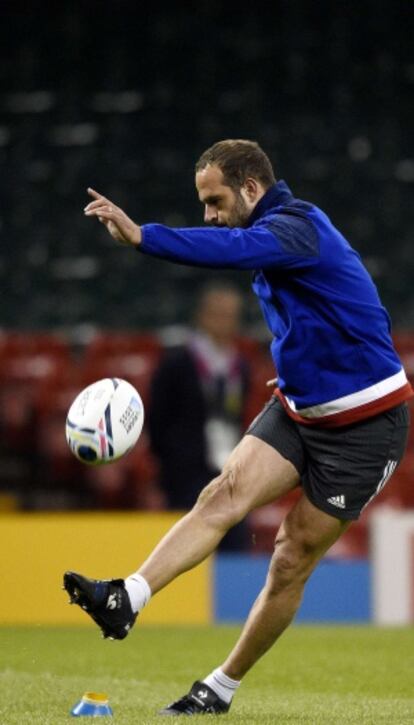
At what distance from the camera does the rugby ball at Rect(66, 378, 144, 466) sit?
477 cm

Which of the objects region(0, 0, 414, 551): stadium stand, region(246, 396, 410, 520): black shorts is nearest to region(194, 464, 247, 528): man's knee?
region(246, 396, 410, 520): black shorts

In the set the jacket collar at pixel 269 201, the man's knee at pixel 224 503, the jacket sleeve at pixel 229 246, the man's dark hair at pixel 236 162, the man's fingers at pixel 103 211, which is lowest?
the man's knee at pixel 224 503

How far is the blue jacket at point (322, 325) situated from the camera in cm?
482

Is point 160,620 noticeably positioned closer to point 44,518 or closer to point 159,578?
point 44,518

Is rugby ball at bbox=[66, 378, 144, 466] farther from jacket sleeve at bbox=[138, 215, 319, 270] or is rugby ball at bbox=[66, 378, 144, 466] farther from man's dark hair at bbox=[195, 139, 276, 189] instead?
man's dark hair at bbox=[195, 139, 276, 189]

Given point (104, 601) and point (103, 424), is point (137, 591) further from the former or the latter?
point (103, 424)

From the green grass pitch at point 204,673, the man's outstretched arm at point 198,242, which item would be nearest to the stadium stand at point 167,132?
the green grass pitch at point 204,673

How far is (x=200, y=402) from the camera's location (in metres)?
9.80

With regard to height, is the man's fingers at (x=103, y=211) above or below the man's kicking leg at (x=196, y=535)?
above

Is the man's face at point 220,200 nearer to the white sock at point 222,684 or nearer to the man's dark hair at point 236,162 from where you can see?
the man's dark hair at point 236,162

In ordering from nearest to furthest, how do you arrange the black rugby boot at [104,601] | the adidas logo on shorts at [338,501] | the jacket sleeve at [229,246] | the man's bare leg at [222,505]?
the black rugby boot at [104,601]
the jacket sleeve at [229,246]
the man's bare leg at [222,505]
the adidas logo on shorts at [338,501]

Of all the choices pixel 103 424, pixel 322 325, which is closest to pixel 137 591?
pixel 103 424

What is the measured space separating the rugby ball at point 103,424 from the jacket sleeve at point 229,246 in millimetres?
598

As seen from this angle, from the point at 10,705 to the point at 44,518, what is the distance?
4.77 metres
